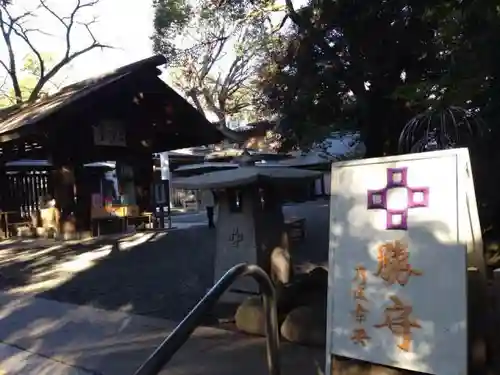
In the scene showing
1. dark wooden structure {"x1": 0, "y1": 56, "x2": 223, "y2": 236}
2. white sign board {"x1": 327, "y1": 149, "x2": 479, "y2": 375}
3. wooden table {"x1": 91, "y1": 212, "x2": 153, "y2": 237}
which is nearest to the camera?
white sign board {"x1": 327, "y1": 149, "x2": 479, "y2": 375}

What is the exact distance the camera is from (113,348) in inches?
236

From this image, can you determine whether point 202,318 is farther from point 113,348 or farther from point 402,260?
point 113,348

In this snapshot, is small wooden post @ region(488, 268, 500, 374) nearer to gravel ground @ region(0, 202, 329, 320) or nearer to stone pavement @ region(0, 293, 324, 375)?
stone pavement @ region(0, 293, 324, 375)

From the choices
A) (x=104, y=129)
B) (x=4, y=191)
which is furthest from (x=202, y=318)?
(x=4, y=191)

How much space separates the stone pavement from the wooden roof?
616cm

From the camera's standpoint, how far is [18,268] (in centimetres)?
1169

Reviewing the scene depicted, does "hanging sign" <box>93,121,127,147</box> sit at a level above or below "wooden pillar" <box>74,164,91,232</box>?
above

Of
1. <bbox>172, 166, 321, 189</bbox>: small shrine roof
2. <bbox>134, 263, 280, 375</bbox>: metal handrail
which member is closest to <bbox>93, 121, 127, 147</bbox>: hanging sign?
<bbox>172, 166, 321, 189</bbox>: small shrine roof

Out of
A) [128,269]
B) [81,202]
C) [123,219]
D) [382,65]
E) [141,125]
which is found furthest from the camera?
[123,219]

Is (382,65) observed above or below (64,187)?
above

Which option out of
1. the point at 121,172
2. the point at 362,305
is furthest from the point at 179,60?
the point at 362,305

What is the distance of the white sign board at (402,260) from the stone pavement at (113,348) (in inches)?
42.3

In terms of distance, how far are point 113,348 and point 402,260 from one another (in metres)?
3.38

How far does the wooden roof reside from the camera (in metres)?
13.0
